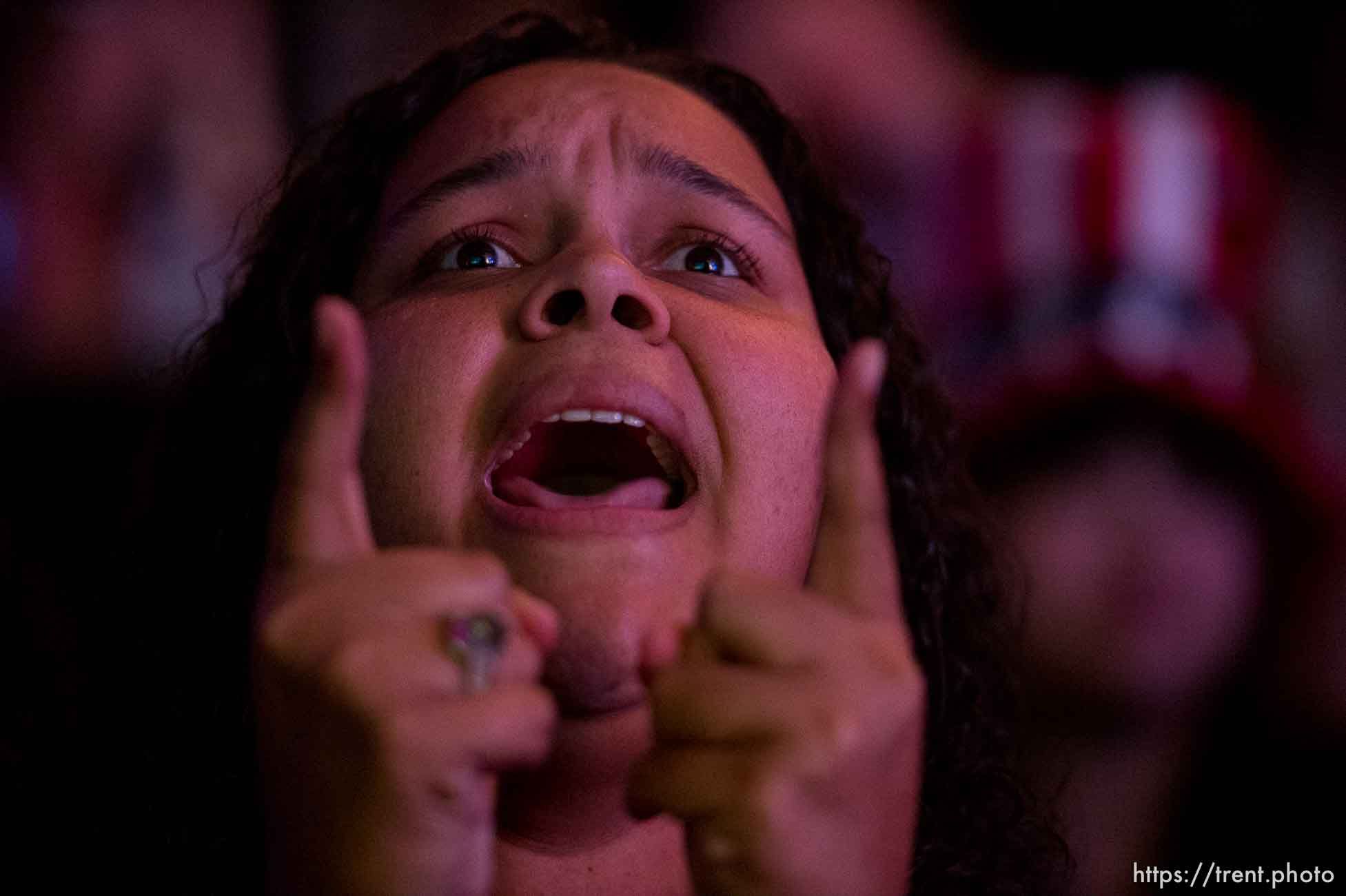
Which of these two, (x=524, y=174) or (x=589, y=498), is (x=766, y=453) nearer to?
(x=589, y=498)

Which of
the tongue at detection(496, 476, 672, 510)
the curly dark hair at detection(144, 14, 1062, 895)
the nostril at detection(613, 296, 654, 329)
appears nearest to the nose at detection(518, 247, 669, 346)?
the nostril at detection(613, 296, 654, 329)

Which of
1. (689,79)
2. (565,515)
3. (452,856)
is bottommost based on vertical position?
(452,856)

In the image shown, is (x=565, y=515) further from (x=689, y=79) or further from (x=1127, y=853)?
(x=1127, y=853)

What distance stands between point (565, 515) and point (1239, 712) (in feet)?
4.89

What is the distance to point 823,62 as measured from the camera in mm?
2441

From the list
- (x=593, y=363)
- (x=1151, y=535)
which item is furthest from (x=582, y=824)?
(x=1151, y=535)

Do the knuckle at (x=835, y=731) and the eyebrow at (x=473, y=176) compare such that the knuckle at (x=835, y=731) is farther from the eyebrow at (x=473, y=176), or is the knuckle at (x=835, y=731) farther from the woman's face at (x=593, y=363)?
the eyebrow at (x=473, y=176)

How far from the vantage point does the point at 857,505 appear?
757 millimetres

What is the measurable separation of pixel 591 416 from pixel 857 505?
26 centimetres

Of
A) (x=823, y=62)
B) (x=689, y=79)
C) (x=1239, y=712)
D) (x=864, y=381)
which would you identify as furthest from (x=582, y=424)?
(x=823, y=62)

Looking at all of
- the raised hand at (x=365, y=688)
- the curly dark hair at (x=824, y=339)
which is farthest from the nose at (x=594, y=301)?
the curly dark hair at (x=824, y=339)

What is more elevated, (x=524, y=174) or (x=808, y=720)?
(x=524, y=174)

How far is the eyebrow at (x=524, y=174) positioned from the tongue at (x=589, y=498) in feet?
0.96

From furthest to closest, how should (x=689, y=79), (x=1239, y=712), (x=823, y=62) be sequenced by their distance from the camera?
(x=823, y=62) < (x=1239, y=712) < (x=689, y=79)
